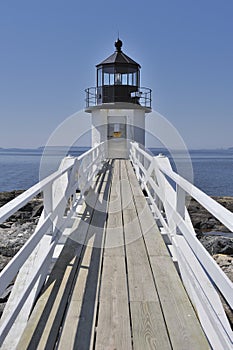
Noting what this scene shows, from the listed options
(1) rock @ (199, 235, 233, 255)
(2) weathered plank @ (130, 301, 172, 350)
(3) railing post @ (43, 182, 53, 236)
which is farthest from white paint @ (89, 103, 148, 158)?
(2) weathered plank @ (130, 301, 172, 350)

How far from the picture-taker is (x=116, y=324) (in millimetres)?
2297

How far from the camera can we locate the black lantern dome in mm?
15148

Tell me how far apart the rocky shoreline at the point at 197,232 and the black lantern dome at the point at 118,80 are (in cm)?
516

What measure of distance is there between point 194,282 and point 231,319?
250cm

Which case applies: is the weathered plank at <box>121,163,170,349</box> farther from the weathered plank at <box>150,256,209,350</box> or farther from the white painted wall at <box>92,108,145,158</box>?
the white painted wall at <box>92,108,145,158</box>

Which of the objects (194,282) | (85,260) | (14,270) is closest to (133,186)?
(85,260)

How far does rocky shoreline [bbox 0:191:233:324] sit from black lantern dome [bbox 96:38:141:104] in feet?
16.9

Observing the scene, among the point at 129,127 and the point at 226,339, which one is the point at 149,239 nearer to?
the point at 226,339

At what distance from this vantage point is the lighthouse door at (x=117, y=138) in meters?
15.4

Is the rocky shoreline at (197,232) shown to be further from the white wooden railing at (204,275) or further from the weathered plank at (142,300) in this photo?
the white wooden railing at (204,275)

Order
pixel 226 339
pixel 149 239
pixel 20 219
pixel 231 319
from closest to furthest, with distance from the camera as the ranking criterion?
pixel 226 339 < pixel 149 239 < pixel 231 319 < pixel 20 219

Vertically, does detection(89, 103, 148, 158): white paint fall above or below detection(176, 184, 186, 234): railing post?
above

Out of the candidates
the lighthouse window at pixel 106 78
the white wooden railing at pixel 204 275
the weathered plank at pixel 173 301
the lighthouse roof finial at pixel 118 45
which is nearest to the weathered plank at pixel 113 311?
the weathered plank at pixel 173 301

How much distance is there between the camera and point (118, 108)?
14.9 meters
